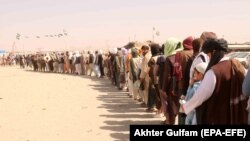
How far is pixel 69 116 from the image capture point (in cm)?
1036

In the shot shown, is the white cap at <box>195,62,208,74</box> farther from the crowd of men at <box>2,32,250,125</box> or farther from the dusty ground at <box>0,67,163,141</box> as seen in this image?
the dusty ground at <box>0,67,163,141</box>

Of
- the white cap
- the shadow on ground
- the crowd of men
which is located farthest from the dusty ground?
the white cap

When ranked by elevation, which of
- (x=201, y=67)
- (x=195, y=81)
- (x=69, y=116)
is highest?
(x=201, y=67)

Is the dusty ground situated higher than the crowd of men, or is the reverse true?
the crowd of men

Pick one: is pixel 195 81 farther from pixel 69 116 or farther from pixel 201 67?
pixel 69 116

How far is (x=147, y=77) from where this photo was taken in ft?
32.8

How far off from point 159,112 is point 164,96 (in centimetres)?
241

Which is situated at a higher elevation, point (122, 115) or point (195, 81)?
point (195, 81)

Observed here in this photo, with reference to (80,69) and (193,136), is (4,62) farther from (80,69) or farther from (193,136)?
(193,136)

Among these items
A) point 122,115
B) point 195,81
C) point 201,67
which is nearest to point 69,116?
point 122,115

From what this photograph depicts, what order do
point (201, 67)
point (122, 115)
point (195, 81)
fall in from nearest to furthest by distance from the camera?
point (201, 67)
point (195, 81)
point (122, 115)

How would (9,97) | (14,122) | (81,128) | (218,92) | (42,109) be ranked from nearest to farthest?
(218,92)
(81,128)
(14,122)
(42,109)
(9,97)

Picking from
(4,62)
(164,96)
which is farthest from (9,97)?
(4,62)

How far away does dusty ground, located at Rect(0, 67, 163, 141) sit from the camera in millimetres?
8188
